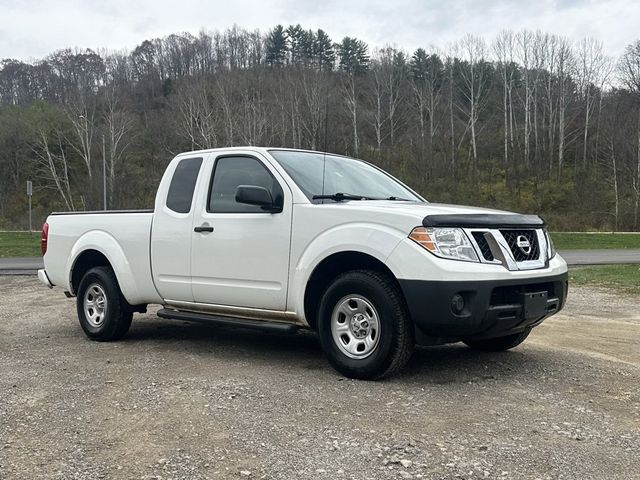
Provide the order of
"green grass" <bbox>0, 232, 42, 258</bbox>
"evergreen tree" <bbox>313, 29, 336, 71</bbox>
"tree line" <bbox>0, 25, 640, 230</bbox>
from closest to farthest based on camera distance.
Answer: "green grass" <bbox>0, 232, 42, 258</bbox>
"tree line" <bbox>0, 25, 640, 230</bbox>
"evergreen tree" <bbox>313, 29, 336, 71</bbox>

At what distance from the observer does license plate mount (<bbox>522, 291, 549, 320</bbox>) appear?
483 cm

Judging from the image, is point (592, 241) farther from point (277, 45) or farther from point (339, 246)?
point (277, 45)

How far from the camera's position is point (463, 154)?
182 feet

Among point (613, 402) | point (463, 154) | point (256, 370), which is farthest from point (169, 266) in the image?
point (463, 154)

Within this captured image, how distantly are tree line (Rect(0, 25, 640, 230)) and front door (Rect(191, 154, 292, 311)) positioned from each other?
131 feet

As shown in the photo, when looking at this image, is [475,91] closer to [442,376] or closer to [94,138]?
[94,138]

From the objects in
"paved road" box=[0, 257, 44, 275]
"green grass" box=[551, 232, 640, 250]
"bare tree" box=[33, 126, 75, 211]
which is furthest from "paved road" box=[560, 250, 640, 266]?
"bare tree" box=[33, 126, 75, 211]

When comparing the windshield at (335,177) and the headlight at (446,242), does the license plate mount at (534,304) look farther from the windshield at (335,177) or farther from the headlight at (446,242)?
the windshield at (335,177)

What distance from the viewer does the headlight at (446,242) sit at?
4.66 metres

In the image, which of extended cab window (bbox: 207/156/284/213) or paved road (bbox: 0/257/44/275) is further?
paved road (bbox: 0/257/44/275)

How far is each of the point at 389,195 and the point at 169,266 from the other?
2304 millimetres

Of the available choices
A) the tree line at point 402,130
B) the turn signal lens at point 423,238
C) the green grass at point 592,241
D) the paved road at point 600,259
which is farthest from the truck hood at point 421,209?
the tree line at point 402,130

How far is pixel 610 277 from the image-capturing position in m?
14.4

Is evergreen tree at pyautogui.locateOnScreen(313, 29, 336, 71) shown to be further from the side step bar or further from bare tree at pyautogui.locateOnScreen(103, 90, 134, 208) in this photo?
the side step bar
